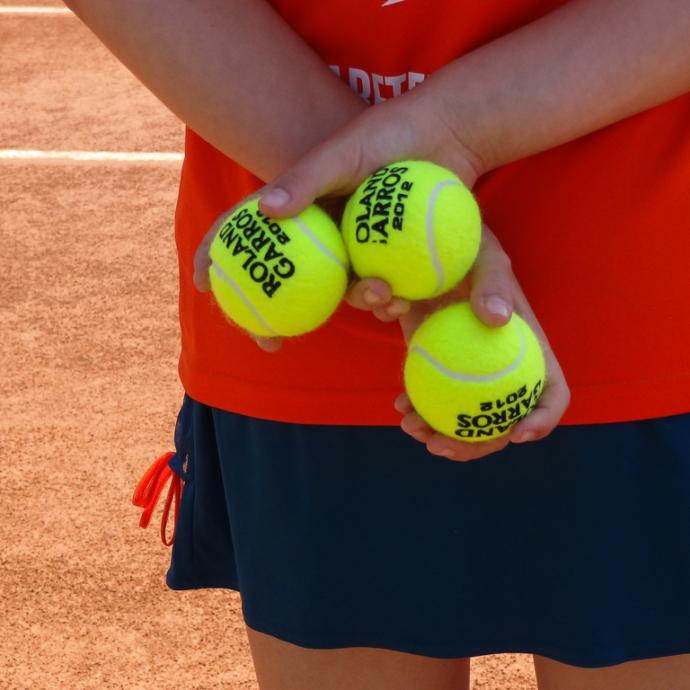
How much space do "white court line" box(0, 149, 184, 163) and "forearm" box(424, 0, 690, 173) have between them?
364 centimetres

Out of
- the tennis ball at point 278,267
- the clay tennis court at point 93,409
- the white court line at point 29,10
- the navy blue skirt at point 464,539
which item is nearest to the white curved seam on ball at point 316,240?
the tennis ball at point 278,267

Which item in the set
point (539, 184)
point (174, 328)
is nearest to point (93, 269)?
point (174, 328)

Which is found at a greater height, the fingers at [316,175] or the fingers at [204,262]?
the fingers at [316,175]

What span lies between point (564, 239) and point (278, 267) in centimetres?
28

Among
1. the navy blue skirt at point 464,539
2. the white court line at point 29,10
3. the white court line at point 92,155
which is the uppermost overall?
the navy blue skirt at point 464,539

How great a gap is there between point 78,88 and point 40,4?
175 cm

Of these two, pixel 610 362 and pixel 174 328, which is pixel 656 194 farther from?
pixel 174 328

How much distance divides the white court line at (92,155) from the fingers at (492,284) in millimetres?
3624

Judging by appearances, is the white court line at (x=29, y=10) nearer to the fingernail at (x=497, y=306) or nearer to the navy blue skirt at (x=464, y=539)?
the navy blue skirt at (x=464, y=539)

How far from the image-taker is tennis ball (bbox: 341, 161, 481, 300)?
1046mm

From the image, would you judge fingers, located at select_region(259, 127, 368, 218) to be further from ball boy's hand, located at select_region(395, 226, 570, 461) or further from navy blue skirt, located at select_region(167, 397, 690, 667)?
navy blue skirt, located at select_region(167, 397, 690, 667)

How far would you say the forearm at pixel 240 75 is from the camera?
1.13 meters

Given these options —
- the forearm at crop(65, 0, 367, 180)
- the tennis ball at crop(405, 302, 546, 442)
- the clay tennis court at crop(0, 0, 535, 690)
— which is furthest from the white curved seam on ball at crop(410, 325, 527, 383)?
the clay tennis court at crop(0, 0, 535, 690)

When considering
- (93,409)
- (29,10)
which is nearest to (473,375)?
(93,409)
